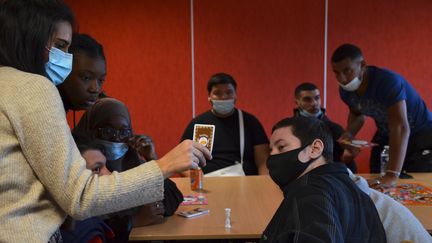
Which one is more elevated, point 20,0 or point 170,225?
point 20,0

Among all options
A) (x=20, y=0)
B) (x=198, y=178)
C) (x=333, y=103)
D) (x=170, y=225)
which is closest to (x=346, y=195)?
(x=170, y=225)

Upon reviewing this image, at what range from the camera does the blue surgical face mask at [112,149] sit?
83.8 inches

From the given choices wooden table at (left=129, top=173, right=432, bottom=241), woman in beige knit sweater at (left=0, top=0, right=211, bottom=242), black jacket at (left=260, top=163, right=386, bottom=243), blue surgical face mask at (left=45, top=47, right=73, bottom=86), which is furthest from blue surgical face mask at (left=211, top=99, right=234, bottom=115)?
woman in beige knit sweater at (left=0, top=0, right=211, bottom=242)

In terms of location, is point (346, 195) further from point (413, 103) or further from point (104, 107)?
point (413, 103)

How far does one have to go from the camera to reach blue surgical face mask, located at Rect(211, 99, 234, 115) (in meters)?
3.37

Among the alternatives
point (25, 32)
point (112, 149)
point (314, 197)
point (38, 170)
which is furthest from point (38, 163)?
point (112, 149)

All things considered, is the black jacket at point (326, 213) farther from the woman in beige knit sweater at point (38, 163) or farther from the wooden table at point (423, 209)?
the wooden table at point (423, 209)

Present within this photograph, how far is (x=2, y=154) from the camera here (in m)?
0.95

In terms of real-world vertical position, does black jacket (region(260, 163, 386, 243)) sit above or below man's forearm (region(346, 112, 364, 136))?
above

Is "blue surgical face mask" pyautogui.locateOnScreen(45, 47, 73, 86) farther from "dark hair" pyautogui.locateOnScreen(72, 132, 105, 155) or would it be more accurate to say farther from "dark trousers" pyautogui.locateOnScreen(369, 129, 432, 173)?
"dark trousers" pyautogui.locateOnScreen(369, 129, 432, 173)

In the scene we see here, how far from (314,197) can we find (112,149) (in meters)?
1.21

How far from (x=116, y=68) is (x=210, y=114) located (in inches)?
66.8

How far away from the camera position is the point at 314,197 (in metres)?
1.27

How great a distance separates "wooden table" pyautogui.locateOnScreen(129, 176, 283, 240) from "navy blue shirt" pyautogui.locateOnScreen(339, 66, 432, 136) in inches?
35.5
